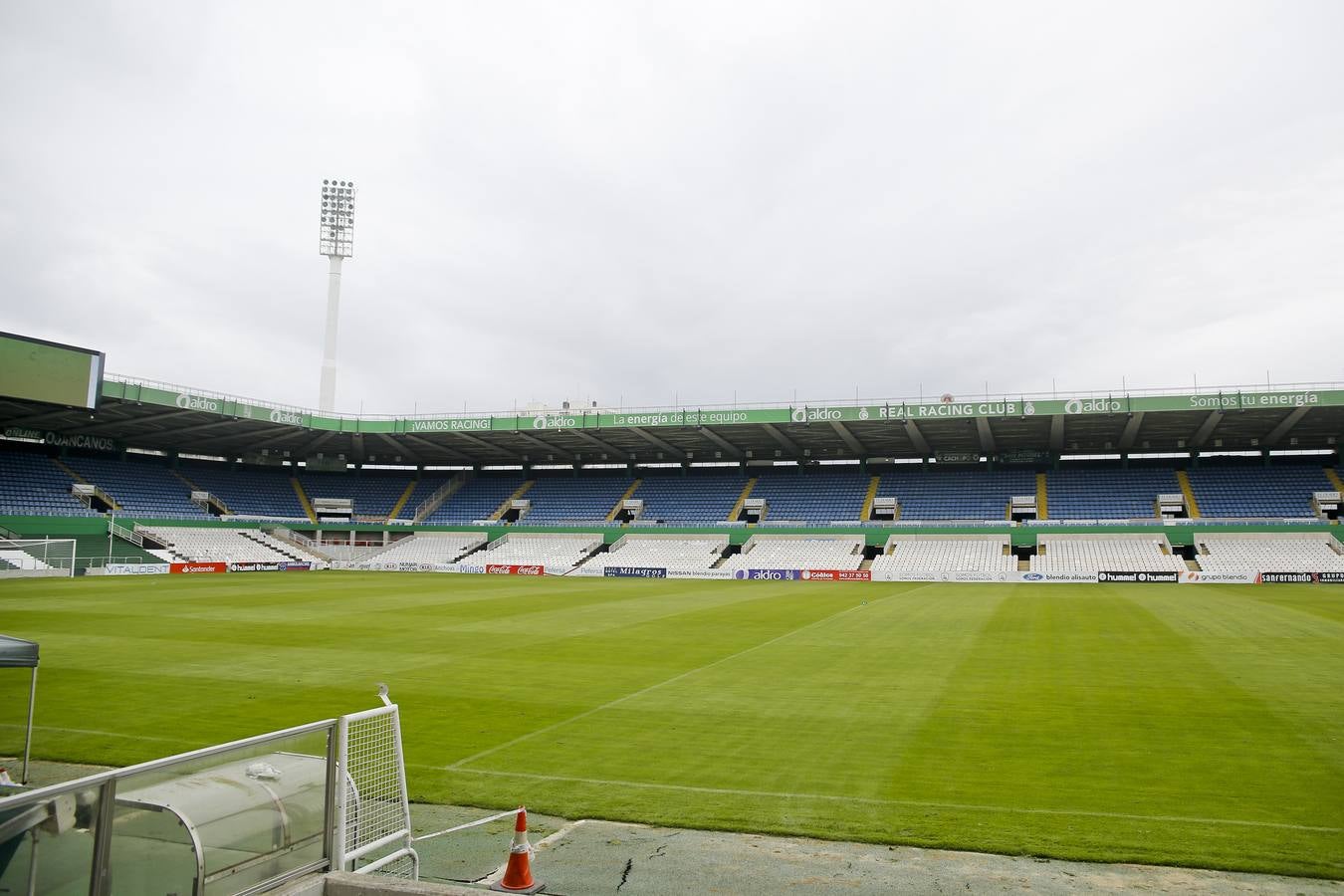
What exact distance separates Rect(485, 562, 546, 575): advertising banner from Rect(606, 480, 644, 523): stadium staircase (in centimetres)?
978

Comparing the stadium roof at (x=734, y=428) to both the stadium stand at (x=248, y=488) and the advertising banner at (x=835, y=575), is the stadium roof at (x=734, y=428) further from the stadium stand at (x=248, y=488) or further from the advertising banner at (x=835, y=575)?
the advertising banner at (x=835, y=575)

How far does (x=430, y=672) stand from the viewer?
14836mm

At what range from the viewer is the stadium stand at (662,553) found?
5262 cm

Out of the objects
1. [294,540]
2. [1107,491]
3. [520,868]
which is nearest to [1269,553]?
[1107,491]

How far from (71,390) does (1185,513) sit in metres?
61.4

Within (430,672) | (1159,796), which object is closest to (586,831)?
(1159,796)

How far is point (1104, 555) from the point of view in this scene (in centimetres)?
4662

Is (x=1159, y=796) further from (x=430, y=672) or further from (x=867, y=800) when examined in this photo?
(x=430, y=672)

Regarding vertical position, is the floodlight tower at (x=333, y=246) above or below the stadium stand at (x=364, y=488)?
above

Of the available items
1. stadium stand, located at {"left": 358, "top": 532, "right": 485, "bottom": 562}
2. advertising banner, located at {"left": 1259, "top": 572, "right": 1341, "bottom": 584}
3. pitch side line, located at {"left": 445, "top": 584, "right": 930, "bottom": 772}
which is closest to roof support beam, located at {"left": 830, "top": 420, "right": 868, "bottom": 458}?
advertising banner, located at {"left": 1259, "top": 572, "right": 1341, "bottom": 584}

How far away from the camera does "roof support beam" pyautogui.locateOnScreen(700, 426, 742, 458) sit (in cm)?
5698

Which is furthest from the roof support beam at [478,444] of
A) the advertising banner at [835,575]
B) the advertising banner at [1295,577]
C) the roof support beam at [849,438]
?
the advertising banner at [1295,577]

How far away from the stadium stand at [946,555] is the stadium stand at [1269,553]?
10.4 meters

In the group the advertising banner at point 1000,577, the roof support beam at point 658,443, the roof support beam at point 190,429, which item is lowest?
the advertising banner at point 1000,577
